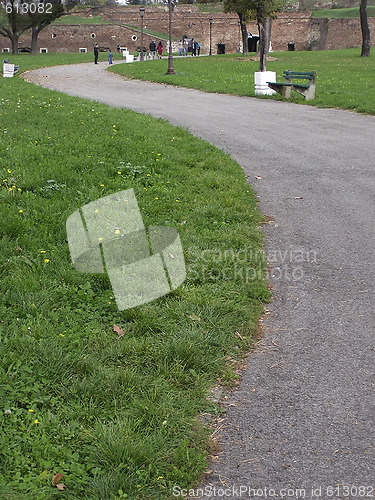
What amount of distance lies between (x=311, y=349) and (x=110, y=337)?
139 centimetres

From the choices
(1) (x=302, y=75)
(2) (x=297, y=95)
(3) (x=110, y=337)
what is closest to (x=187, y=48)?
(2) (x=297, y=95)

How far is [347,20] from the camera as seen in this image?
61000mm

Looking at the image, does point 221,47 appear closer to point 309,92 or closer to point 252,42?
point 252,42

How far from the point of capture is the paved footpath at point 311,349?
2.70 metres

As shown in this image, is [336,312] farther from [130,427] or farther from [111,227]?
[111,227]

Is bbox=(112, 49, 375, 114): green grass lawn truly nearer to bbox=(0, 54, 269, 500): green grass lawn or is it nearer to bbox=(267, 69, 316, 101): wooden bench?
bbox=(267, 69, 316, 101): wooden bench

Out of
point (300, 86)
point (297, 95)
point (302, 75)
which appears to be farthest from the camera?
point (297, 95)

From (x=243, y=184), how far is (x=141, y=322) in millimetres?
4026

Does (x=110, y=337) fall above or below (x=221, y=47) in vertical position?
below

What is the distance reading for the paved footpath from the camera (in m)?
2.70

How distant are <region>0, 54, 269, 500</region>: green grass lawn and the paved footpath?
199 millimetres

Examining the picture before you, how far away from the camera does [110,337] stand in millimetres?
3787

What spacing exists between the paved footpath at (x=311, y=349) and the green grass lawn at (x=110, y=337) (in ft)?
0.65

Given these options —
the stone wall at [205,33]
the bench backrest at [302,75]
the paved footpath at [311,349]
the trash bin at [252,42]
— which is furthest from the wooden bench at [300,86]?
the stone wall at [205,33]
